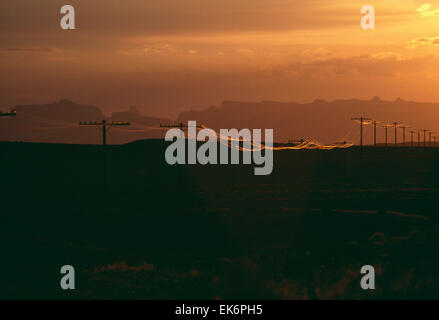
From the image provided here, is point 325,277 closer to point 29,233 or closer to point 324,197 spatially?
point 29,233

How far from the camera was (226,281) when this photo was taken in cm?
2167

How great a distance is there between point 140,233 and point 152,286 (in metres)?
20.3

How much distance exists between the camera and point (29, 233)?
1695 inches

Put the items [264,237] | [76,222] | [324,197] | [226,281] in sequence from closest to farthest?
1. [226,281]
2. [264,237]
3. [76,222]
4. [324,197]

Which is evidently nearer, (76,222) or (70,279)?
(70,279)

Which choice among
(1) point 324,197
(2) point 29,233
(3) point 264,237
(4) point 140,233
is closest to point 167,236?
(4) point 140,233

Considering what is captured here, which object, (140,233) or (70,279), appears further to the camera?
(140,233)
